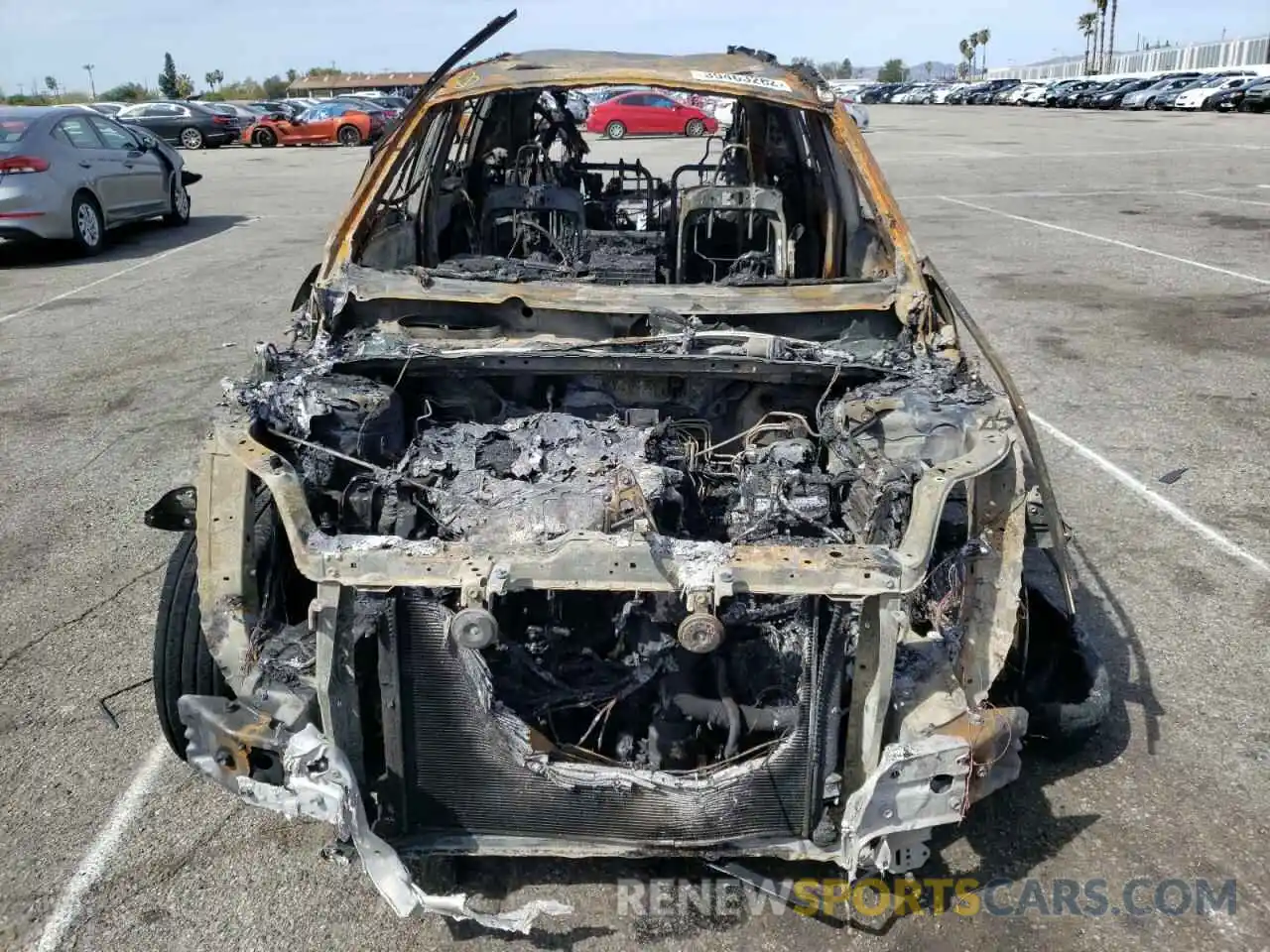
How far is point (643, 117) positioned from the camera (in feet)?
88.8

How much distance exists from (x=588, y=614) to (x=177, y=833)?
1.26 metres

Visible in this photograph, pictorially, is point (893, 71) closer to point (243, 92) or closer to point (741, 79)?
point (243, 92)

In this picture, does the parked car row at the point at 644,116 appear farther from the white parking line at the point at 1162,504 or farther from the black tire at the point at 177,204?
the white parking line at the point at 1162,504

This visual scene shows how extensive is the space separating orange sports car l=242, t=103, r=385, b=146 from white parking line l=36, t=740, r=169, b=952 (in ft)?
88.1

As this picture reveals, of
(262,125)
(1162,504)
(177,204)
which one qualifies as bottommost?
(1162,504)

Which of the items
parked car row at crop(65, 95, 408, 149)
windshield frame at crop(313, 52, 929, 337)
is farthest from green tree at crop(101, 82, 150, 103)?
windshield frame at crop(313, 52, 929, 337)

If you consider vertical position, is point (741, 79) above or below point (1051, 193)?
above

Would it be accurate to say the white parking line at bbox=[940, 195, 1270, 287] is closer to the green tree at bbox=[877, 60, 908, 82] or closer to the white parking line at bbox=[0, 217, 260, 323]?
the white parking line at bbox=[0, 217, 260, 323]

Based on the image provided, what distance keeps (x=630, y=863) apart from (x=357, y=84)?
49.9m

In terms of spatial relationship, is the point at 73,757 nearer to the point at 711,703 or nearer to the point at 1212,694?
the point at 711,703

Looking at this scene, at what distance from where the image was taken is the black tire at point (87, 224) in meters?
10.2

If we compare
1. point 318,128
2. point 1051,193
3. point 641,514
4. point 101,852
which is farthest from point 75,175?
point 318,128

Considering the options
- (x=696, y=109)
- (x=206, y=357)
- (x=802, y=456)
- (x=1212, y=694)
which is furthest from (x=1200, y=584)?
(x=696, y=109)

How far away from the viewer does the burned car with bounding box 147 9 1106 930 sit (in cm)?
217
